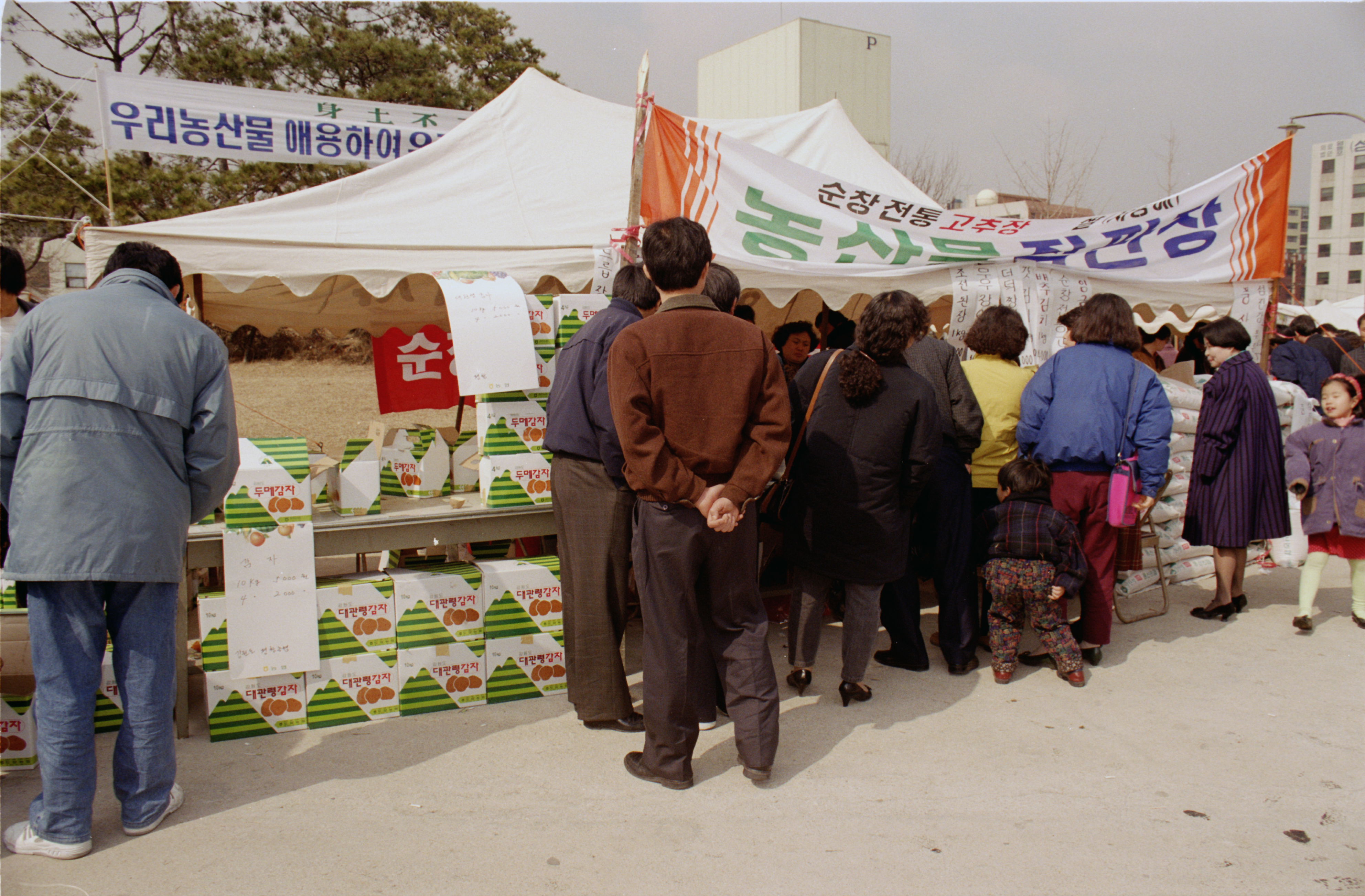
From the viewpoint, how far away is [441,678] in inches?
144

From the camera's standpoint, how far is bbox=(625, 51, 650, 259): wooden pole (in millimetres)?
4102

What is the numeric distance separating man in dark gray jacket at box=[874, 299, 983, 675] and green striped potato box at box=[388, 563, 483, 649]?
1.81m

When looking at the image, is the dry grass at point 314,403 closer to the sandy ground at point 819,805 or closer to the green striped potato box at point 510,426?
the green striped potato box at point 510,426

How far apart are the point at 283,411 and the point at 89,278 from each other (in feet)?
49.4

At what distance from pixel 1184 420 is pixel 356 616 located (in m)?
4.87

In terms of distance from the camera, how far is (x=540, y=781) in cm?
305

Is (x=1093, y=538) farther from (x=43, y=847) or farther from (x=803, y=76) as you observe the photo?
(x=803, y=76)

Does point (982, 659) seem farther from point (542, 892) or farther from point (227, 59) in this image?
point (227, 59)

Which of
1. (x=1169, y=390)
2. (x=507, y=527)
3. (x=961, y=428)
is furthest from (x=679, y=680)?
(x=1169, y=390)

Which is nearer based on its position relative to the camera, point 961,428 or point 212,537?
point 212,537

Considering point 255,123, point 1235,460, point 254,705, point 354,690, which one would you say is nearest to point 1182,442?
point 1235,460

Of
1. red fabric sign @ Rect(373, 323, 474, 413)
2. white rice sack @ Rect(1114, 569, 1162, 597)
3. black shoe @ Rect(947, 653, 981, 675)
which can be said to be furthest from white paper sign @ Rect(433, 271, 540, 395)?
white rice sack @ Rect(1114, 569, 1162, 597)

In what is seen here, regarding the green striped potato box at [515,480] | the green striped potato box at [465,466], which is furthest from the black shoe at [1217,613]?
the green striped potato box at [465,466]

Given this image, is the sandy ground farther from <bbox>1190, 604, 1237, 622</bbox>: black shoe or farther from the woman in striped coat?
the woman in striped coat
